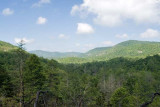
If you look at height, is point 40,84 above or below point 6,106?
above

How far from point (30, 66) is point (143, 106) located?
2292 centimetres

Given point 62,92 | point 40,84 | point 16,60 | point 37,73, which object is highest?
point 16,60

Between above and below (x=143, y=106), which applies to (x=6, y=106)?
below

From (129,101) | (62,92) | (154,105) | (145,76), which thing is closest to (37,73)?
(62,92)

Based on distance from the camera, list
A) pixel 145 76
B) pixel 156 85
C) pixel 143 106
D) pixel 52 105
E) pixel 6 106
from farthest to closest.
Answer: pixel 145 76 < pixel 156 85 < pixel 52 105 < pixel 6 106 < pixel 143 106

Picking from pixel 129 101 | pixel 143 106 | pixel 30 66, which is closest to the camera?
pixel 143 106

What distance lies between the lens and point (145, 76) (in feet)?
221

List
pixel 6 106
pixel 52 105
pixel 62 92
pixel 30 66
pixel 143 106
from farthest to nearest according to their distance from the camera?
pixel 52 105
pixel 62 92
pixel 30 66
pixel 6 106
pixel 143 106

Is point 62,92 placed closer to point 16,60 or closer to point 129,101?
point 16,60

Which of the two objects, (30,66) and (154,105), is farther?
(154,105)

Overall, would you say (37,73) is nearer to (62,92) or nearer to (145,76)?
(62,92)

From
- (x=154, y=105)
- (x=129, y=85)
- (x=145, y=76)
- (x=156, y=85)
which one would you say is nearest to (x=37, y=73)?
(x=154, y=105)

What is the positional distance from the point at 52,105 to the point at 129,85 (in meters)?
26.1

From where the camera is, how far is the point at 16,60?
15.1 meters
